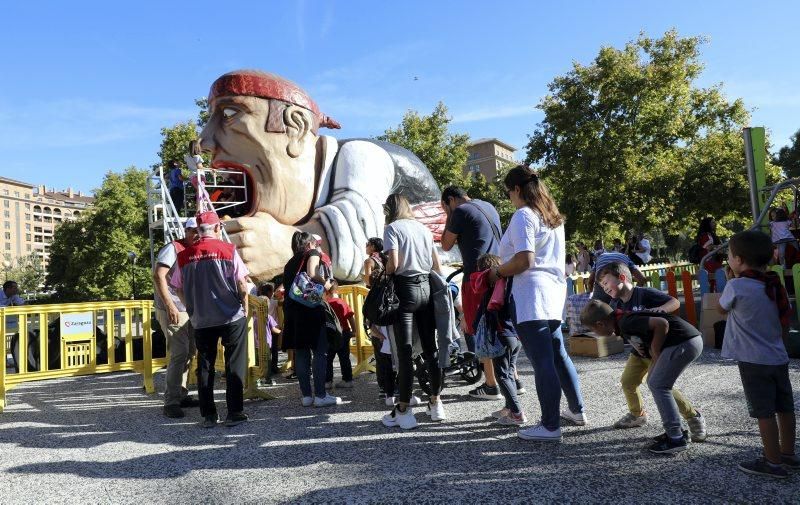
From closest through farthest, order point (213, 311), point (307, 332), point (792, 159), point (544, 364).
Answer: point (544, 364)
point (213, 311)
point (307, 332)
point (792, 159)

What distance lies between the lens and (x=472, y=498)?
2604 millimetres

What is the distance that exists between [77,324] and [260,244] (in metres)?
5.52

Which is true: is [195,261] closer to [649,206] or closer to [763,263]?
[763,263]

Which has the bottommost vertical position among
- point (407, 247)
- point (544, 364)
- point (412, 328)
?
point (544, 364)

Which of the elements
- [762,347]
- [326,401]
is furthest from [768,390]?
[326,401]

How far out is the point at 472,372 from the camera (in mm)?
5488

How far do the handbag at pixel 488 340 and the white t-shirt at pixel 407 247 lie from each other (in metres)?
0.54

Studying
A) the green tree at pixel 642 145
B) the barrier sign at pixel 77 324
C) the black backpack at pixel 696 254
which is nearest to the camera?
the barrier sign at pixel 77 324

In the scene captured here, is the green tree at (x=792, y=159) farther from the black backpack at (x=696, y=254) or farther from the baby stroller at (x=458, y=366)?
the baby stroller at (x=458, y=366)

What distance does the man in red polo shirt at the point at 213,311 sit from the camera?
14.0 ft

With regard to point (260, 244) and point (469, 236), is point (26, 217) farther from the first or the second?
point (469, 236)

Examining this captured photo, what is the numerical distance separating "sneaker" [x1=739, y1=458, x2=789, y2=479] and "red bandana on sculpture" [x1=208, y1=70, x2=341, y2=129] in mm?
11489

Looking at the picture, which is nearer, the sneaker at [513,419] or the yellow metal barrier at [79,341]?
the sneaker at [513,419]

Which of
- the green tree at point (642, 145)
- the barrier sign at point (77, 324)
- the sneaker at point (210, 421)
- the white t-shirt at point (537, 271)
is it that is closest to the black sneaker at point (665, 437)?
the white t-shirt at point (537, 271)
